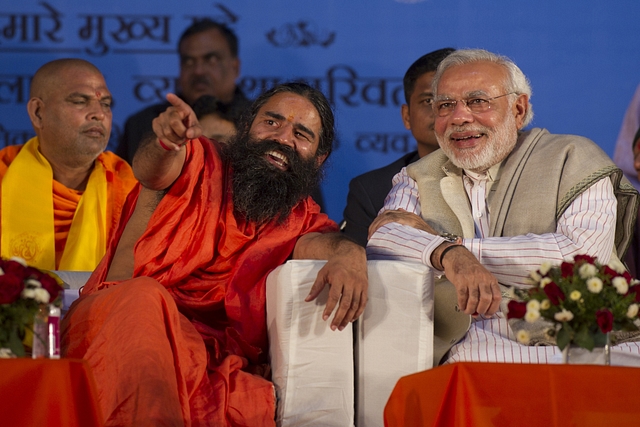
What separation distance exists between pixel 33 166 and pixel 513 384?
11.5 feet

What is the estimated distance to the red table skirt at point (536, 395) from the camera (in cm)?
258

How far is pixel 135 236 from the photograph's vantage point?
389cm

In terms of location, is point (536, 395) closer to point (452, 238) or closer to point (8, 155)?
point (452, 238)

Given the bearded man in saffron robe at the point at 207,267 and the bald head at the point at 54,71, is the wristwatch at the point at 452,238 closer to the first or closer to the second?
the bearded man in saffron robe at the point at 207,267

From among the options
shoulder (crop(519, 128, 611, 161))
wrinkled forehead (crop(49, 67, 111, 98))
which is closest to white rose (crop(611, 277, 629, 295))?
shoulder (crop(519, 128, 611, 161))

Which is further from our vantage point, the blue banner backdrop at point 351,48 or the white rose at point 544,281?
the blue banner backdrop at point 351,48

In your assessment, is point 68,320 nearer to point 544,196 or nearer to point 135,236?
point 135,236

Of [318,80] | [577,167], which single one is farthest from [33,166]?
[577,167]

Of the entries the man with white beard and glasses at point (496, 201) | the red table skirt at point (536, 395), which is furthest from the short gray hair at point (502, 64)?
the red table skirt at point (536, 395)

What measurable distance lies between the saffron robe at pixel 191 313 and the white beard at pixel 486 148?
564 millimetres

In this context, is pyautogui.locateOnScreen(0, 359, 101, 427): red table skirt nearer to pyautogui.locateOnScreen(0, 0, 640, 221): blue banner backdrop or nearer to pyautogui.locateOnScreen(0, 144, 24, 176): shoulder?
pyautogui.locateOnScreen(0, 144, 24, 176): shoulder

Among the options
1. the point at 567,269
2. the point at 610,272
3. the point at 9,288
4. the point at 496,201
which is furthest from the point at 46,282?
the point at 496,201

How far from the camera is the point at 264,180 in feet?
12.7

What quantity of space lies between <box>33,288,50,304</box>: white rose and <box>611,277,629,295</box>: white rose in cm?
155
